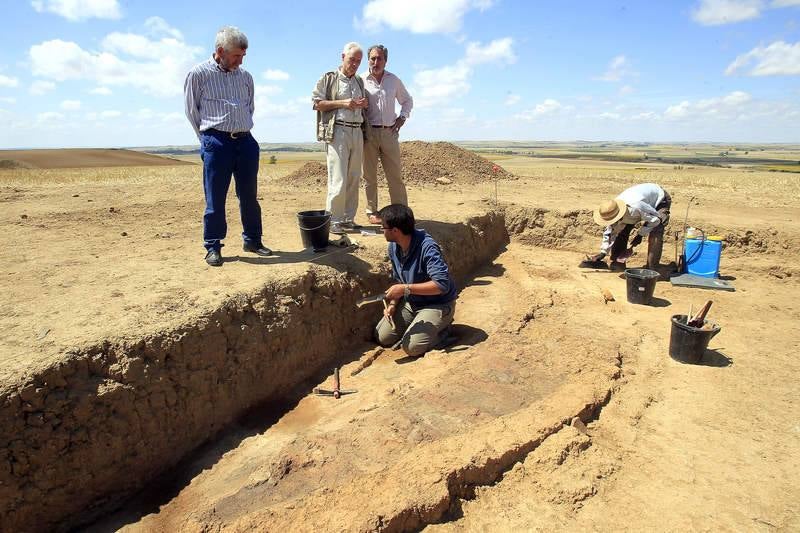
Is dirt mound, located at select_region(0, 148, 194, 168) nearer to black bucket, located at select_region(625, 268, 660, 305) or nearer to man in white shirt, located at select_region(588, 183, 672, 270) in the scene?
man in white shirt, located at select_region(588, 183, 672, 270)

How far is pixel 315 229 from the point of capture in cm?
504

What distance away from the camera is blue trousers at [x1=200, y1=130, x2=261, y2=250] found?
4.43 m

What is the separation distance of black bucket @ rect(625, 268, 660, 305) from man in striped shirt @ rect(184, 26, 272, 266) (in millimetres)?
4526

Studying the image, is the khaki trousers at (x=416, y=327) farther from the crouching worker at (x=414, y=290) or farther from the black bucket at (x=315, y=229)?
the black bucket at (x=315, y=229)

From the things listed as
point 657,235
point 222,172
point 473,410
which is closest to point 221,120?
point 222,172

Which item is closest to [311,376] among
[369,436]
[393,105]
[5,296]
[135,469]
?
[369,436]

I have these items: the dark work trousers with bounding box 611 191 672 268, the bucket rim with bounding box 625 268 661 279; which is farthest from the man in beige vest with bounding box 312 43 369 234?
the dark work trousers with bounding box 611 191 672 268

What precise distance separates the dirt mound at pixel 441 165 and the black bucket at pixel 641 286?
7.51 meters

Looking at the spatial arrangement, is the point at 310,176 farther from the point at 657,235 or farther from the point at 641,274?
the point at 641,274

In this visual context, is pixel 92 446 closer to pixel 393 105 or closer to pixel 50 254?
pixel 50 254

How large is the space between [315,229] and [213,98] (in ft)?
5.01

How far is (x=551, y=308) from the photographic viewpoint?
568 centimetres

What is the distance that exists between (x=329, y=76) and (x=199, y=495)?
4183 millimetres

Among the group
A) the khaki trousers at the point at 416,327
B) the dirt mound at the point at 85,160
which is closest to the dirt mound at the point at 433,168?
the khaki trousers at the point at 416,327
